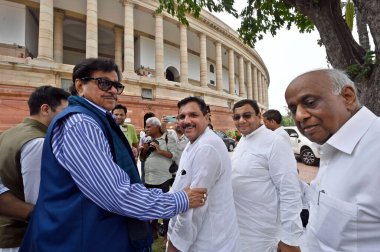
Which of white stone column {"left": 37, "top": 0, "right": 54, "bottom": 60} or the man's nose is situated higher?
white stone column {"left": 37, "top": 0, "right": 54, "bottom": 60}

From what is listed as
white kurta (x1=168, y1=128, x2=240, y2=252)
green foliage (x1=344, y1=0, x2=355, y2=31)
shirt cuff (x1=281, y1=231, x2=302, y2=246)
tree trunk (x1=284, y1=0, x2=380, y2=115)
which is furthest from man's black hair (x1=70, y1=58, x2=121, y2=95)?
green foliage (x1=344, y1=0, x2=355, y2=31)

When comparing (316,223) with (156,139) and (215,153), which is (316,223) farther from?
(156,139)

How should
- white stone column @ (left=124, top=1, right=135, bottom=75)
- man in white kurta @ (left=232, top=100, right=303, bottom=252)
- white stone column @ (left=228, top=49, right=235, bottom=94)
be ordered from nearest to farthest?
1. man in white kurta @ (left=232, top=100, right=303, bottom=252)
2. white stone column @ (left=124, top=1, right=135, bottom=75)
3. white stone column @ (left=228, top=49, right=235, bottom=94)

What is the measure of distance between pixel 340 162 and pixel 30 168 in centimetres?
201

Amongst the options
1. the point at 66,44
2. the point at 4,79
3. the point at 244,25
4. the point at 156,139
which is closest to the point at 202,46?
the point at 66,44

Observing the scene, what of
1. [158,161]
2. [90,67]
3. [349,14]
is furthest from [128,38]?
[90,67]

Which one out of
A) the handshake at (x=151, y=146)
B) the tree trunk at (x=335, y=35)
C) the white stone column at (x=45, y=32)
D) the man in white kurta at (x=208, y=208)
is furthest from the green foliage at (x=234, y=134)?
the man in white kurta at (x=208, y=208)

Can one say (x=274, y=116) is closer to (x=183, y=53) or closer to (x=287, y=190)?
(x=287, y=190)

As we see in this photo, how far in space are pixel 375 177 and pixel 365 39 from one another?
5.29 m

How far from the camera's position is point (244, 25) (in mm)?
5875

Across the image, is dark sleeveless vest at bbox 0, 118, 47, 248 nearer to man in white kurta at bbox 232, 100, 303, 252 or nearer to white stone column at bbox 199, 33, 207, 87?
man in white kurta at bbox 232, 100, 303, 252

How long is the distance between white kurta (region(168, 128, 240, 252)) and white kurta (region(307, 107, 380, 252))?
0.75 metres

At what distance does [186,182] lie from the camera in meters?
1.84

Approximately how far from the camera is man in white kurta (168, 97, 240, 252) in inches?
67.3
